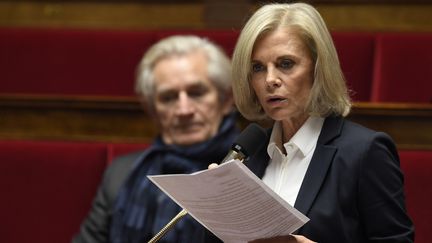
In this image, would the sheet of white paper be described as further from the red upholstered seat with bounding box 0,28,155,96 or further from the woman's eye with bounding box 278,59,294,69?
the red upholstered seat with bounding box 0,28,155,96

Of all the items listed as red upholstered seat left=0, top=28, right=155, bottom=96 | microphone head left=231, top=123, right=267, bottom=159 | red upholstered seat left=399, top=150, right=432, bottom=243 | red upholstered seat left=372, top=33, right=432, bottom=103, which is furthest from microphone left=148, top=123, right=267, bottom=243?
red upholstered seat left=0, top=28, right=155, bottom=96

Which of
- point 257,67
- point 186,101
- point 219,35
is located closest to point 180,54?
point 186,101

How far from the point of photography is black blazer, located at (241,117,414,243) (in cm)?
48

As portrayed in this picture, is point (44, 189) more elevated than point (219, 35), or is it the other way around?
point (219, 35)

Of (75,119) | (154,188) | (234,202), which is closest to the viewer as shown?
(234,202)

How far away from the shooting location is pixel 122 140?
868mm

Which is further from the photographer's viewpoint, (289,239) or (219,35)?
(219,35)

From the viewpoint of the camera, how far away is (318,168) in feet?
1.66

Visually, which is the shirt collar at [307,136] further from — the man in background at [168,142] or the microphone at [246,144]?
the man in background at [168,142]

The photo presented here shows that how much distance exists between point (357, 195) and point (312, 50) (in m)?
0.10

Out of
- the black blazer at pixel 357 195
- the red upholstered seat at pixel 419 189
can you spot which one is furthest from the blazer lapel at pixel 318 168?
the red upholstered seat at pixel 419 189

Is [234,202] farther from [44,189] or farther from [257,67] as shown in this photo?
[44,189]

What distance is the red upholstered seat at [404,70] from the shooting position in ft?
3.16

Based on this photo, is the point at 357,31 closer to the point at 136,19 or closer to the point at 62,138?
the point at 136,19
